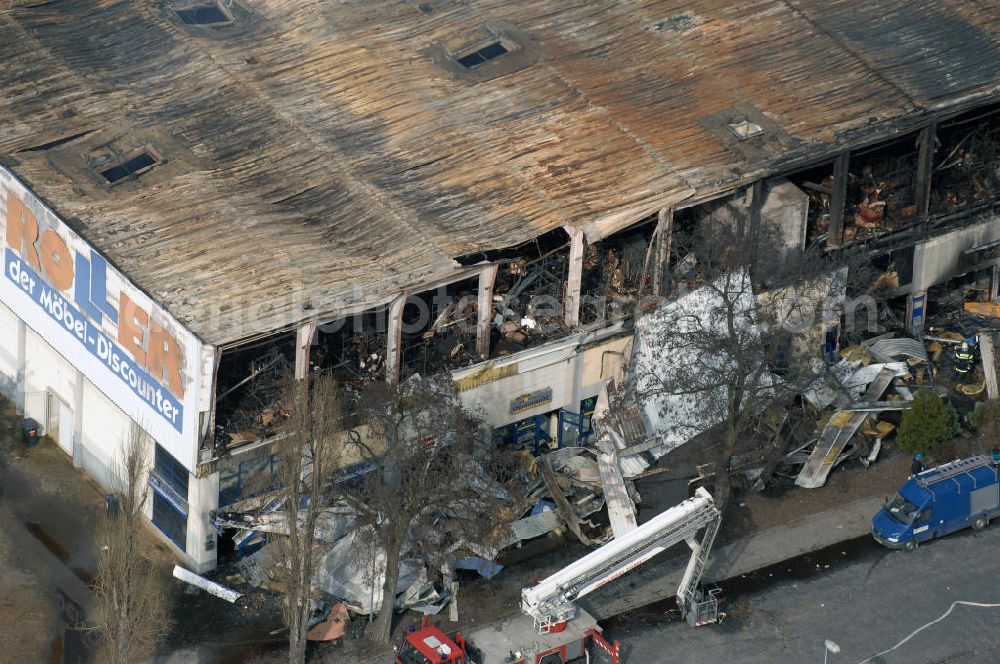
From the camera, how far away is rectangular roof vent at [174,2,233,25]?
6869cm

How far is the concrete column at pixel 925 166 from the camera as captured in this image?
214ft

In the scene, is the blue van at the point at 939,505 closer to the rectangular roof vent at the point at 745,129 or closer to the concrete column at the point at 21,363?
the rectangular roof vent at the point at 745,129

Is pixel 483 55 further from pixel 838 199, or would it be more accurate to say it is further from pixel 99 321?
pixel 99 321

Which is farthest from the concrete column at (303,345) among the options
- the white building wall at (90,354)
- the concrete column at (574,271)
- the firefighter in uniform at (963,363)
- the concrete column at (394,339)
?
the firefighter in uniform at (963,363)

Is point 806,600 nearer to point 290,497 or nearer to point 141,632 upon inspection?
point 290,497

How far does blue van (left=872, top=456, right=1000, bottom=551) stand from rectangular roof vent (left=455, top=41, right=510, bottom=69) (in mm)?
23127

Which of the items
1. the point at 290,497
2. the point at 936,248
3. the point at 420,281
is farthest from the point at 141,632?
the point at 936,248

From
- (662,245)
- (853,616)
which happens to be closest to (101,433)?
(662,245)

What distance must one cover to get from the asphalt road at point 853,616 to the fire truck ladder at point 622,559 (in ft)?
5.47

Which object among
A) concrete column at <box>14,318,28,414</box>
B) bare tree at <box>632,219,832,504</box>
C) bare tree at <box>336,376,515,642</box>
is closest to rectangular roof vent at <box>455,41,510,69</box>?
bare tree at <box>632,219,832,504</box>

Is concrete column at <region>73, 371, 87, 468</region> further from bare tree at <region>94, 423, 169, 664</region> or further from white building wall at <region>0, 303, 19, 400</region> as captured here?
bare tree at <region>94, 423, 169, 664</region>

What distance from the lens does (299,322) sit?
53.3m

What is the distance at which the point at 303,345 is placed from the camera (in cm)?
5409

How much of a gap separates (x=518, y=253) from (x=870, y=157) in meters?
15.7
